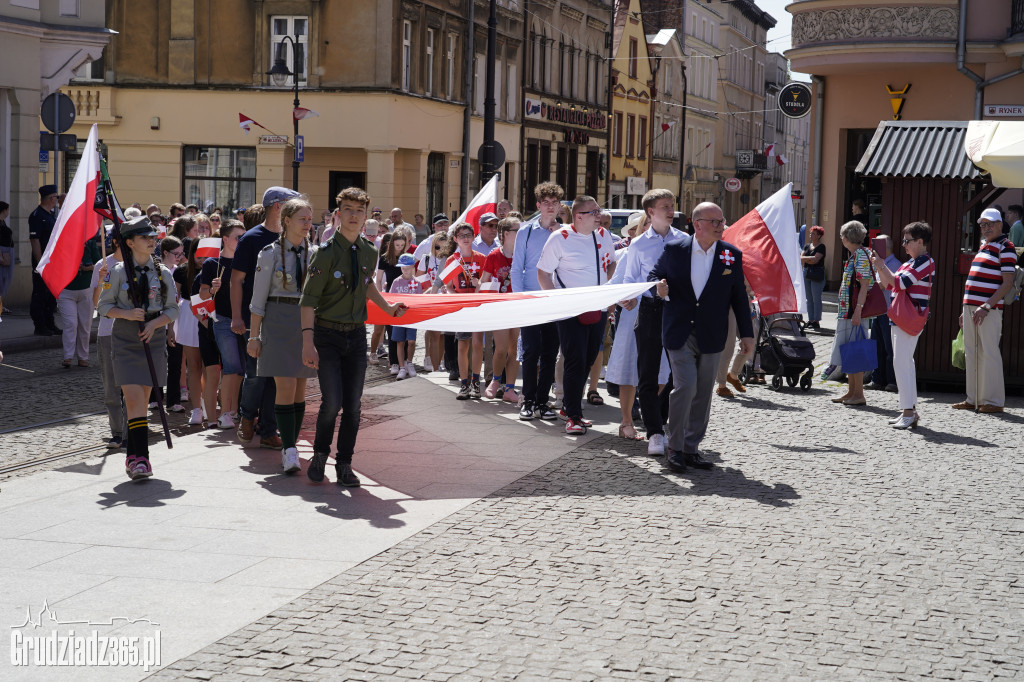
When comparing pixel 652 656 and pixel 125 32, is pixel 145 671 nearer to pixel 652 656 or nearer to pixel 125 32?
pixel 652 656

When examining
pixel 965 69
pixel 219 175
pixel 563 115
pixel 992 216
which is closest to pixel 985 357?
pixel 992 216

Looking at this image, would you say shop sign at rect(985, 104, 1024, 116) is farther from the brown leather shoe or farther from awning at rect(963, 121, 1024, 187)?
the brown leather shoe

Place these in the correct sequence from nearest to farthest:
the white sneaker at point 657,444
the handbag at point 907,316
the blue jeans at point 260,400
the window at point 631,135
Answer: the blue jeans at point 260,400 < the white sneaker at point 657,444 < the handbag at point 907,316 < the window at point 631,135

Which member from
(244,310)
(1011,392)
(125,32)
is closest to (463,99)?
(125,32)

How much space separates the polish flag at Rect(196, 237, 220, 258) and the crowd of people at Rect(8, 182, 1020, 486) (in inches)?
0.8

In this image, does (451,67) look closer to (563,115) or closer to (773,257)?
(563,115)

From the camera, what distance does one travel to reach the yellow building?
202ft

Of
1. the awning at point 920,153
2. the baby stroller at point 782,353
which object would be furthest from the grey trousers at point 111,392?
the awning at point 920,153

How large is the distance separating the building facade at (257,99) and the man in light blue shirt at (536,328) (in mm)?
25734

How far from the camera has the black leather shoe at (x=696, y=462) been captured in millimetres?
9805

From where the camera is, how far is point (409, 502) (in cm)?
848

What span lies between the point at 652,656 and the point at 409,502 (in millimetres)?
3142

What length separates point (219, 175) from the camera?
38125 mm

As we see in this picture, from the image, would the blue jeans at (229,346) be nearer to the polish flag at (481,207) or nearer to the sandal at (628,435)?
the sandal at (628,435)
